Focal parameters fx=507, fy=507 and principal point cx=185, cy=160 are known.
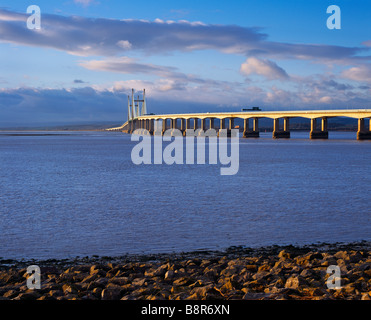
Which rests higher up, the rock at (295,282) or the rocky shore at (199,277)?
the rock at (295,282)

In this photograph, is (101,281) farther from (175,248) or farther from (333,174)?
A: (333,174)

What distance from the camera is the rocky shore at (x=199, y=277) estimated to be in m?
8.92

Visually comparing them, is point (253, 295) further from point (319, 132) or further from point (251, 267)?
point (319, 132)

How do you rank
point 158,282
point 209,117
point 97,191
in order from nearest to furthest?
1. point 158,282
2. point 97,191
3. point 209,117

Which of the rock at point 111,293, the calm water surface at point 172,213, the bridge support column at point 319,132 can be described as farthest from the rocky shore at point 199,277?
the bridge support column at point 319,132

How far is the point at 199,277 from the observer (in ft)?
33.7

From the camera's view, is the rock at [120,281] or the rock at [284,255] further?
the rock at [284,255]

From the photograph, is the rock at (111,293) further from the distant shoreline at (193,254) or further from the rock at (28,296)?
the distant shoreline at (193,254)

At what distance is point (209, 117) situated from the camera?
5586 inches

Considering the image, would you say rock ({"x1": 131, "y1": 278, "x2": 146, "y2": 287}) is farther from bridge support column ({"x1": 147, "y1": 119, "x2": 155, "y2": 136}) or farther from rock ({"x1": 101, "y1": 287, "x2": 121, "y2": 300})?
bridge support column ({"x1": 147, "y1": 119, "x2": 155, "y2": 136})

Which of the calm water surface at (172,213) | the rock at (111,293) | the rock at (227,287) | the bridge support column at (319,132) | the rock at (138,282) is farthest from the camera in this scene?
the bridge support column at (319,132)
